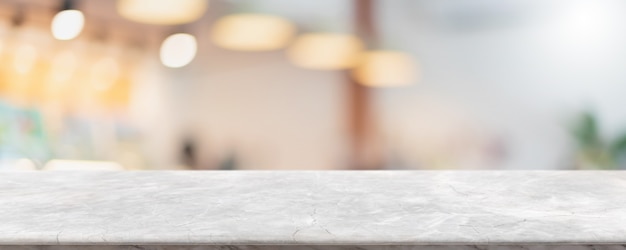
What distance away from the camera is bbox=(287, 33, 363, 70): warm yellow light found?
5.34ft

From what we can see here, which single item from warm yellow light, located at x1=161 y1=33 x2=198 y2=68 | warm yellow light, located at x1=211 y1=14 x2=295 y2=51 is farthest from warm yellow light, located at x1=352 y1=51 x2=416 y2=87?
warm yellow light, located at x1=161 y1=33 x2=198 y2=68

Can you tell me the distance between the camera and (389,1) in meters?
1.61

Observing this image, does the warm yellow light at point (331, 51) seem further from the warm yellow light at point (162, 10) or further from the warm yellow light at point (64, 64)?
the warm yellow light at point (64, 64)

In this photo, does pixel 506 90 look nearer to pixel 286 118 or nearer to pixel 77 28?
pixel 286 118

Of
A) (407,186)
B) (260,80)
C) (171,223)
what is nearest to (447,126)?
(260,80)

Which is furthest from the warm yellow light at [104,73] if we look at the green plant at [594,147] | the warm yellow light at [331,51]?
the green plant at [594,147]

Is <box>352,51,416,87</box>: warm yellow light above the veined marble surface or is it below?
below

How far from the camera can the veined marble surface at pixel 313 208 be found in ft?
2.29

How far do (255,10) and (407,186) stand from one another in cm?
81

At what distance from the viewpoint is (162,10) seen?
1.65m

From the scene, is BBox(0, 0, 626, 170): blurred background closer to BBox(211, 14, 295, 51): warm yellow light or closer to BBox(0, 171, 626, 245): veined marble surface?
BBox(211, 14, 295, 51): warm yellow light

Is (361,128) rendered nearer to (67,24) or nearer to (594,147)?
(594,147)

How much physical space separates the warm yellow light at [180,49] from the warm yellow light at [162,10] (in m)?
0.03

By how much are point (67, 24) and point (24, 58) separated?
136 millimetres
